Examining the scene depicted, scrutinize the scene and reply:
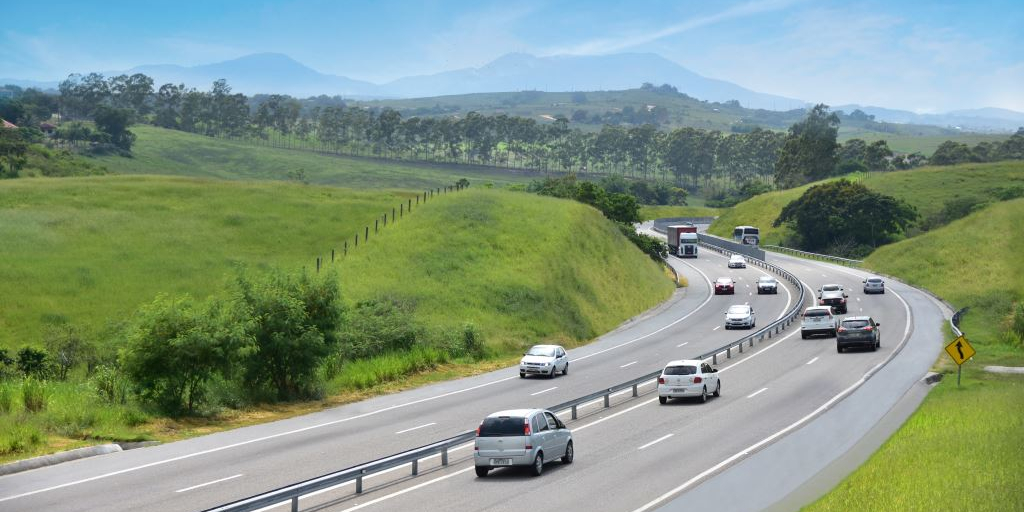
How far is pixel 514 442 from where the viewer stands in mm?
23203

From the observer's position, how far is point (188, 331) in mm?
32375

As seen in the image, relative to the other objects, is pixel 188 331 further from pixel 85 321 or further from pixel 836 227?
pixel 836 227

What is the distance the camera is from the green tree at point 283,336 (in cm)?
3653

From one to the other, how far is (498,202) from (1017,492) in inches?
2883

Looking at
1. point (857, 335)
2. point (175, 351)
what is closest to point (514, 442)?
point (175, 351)

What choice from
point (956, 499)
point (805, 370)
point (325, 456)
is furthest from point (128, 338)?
point (805, 370)

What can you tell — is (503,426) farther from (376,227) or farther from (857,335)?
(376,227)

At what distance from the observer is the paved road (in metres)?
21.8

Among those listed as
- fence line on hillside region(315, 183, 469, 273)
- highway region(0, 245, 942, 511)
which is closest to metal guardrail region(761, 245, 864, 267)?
fence line on hillside region(315, 183, 469, 273)

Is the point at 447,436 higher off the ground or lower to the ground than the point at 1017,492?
lower

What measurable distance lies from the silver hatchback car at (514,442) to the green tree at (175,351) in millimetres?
12426

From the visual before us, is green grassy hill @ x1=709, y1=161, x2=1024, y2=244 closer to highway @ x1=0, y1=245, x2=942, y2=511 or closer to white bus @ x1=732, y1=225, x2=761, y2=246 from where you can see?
white bus @ x1=732, y1=225, x2=761, y2=246

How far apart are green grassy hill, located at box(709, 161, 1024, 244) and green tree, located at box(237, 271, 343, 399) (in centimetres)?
11687

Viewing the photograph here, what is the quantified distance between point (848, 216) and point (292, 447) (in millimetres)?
116455
